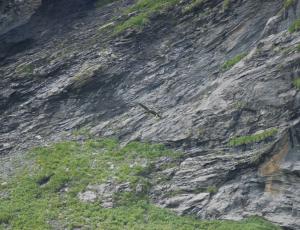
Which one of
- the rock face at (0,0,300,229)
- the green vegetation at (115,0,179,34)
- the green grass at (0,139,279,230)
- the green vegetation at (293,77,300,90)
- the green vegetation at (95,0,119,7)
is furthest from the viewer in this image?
the green vegetation at (95,0,119,7)

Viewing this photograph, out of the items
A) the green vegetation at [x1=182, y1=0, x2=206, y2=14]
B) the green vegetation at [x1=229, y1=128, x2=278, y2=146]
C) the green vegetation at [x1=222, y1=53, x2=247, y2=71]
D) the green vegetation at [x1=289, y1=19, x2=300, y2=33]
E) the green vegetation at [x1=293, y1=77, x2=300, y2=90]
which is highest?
the green vegetation at [x1=182, y1=0, x2=206, y2=14]

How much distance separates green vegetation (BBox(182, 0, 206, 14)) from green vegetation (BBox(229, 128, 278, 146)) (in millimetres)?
10184

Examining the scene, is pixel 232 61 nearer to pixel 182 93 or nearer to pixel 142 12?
pixel 182 93

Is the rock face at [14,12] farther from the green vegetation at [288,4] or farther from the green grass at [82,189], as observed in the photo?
the green vegetation at [288,4]

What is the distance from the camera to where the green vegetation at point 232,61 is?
25580 mm

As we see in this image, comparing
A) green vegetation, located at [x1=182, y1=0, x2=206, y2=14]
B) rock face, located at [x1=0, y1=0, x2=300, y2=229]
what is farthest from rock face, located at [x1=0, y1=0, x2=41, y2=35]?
green vegetation, located at [x1=182, y1=0, x2=206, y2=14]

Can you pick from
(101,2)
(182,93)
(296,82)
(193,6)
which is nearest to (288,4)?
(296,82)

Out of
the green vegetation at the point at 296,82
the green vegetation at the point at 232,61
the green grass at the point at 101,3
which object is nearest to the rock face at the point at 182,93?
the green vegetation at the point at 296,82

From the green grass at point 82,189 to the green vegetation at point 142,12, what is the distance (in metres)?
8.26

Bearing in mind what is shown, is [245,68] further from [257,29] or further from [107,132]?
[107,132]

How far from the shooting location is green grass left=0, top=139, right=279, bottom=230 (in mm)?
20547

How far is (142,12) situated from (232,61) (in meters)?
8.43

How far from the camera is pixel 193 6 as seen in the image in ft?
98.0

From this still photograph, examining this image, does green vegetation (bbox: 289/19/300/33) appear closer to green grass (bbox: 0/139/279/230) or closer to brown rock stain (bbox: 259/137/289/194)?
brown rock stain (bbox: 259/137/289/194)
